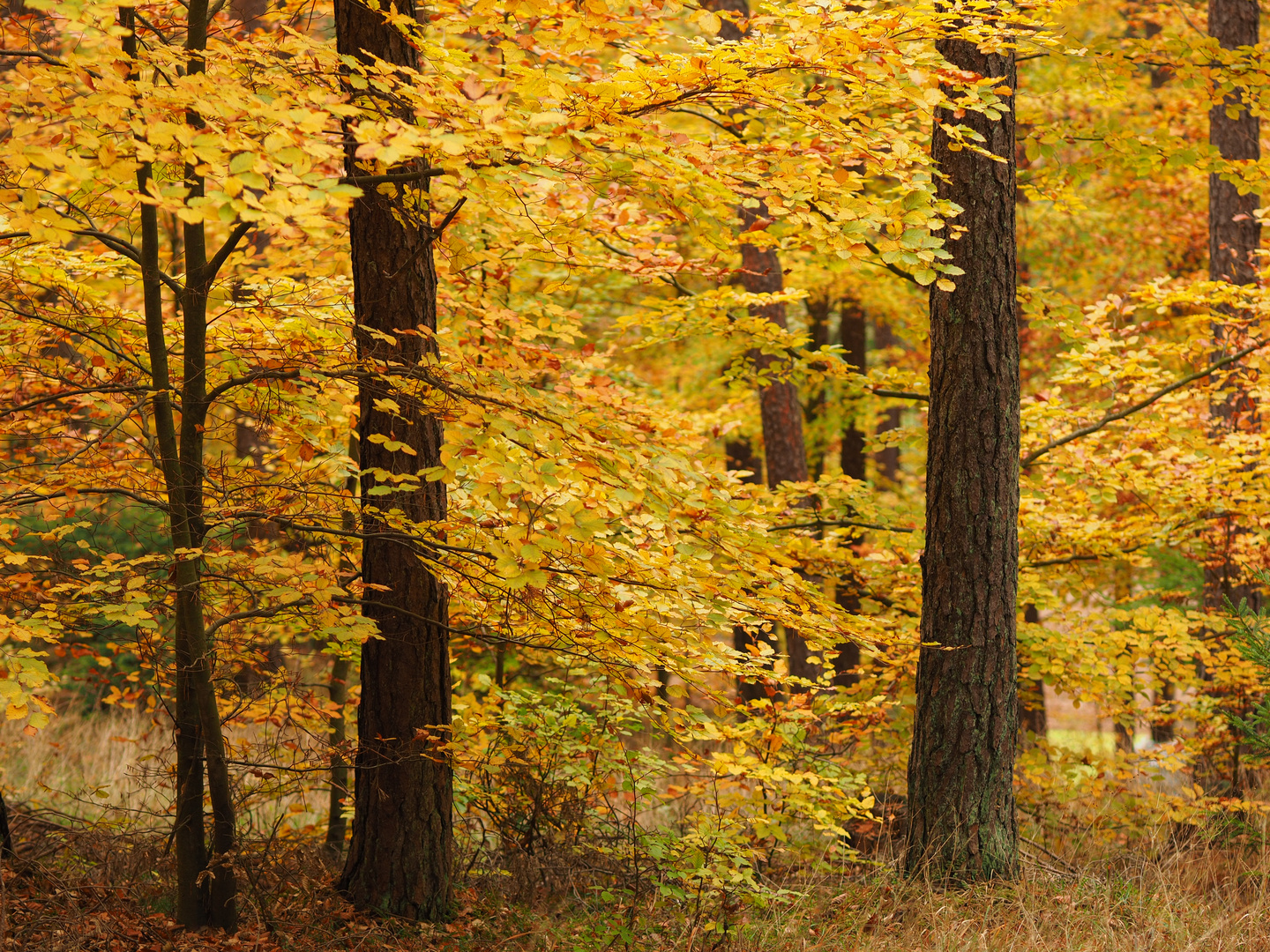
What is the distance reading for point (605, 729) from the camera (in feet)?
19.2

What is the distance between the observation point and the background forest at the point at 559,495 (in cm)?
362

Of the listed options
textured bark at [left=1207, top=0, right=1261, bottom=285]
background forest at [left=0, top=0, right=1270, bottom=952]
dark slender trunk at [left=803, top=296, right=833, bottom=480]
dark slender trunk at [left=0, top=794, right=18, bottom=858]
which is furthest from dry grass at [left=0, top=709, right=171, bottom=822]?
textured bark at [left=1207, top=0, right=1261, bottom=285]

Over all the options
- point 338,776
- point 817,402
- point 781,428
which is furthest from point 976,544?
point 817,402

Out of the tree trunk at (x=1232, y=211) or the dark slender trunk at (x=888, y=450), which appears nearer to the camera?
the tree trunk at (x=1232, y=211)

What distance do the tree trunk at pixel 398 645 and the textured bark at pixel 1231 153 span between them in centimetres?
893

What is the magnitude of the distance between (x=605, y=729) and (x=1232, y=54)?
231 inches

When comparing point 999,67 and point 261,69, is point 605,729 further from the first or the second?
point 999,67

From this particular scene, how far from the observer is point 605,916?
5137 mm

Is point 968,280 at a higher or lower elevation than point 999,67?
lower

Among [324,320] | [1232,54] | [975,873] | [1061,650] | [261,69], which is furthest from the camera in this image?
[1061,650]

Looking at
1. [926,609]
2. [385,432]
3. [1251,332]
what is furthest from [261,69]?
[1251,332]

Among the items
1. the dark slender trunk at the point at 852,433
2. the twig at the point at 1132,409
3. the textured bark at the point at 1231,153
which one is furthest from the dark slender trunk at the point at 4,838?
the textured bark at the point at 1231,153

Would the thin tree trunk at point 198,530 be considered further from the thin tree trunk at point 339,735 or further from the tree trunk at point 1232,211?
the tree trunk at point 1232,211

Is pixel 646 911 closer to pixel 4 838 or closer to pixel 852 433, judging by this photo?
pixel 4 838
